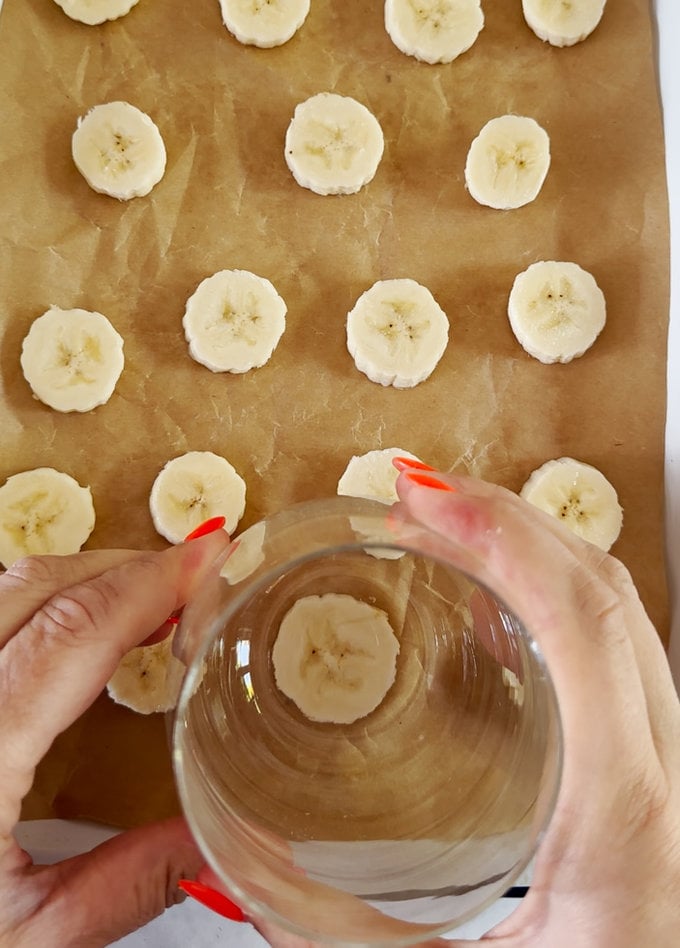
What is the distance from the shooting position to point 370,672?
1.27m

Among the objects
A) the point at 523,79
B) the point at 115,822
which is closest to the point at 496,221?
the point at 523,79

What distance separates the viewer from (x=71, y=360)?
5.05 ft

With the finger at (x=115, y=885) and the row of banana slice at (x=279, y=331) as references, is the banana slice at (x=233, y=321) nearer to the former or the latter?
the row of banana slice at (x=279, y=331)

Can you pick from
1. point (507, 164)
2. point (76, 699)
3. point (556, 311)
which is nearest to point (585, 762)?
point (76, 699)

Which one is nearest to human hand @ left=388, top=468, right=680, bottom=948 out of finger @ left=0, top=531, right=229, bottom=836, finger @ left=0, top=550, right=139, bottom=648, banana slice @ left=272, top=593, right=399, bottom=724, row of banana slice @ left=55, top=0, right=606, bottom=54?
banana slice @ left=272, top=593, right=399, bottom=724

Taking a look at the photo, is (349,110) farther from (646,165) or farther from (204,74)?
(646,165)

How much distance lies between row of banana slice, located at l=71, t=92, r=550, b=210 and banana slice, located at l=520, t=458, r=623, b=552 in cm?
51

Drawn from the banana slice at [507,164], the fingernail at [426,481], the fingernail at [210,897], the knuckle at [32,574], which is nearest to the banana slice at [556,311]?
the banana slice at [507,164]

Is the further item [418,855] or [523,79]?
[523,79]

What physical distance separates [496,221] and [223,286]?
1.73ft

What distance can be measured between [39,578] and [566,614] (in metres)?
0.70

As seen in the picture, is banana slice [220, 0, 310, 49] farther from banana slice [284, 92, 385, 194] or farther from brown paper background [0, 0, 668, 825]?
banana slice [284, 92, 385, 194]

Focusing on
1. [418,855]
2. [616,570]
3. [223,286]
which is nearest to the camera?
[418,855]

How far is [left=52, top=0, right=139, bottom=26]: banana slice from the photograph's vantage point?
1582mm
